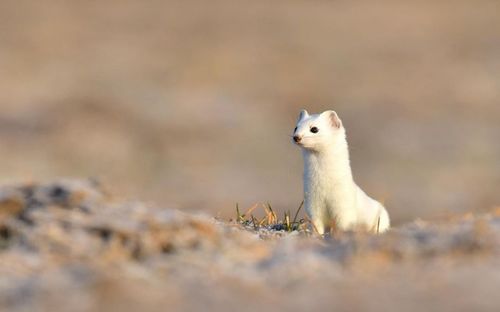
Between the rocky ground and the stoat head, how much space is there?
1657 millimetres

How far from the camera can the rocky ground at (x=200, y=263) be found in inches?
212

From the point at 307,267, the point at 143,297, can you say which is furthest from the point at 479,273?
the point at 143,297

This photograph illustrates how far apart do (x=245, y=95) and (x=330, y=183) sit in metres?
24.0

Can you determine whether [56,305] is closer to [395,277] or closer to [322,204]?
[395,277]

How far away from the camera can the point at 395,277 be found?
5789 millimetres

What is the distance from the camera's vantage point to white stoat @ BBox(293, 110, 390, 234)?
9000mm

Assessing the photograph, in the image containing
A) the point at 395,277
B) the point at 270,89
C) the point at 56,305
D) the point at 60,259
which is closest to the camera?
the point at 56,305

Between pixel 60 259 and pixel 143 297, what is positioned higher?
pixel 60 259

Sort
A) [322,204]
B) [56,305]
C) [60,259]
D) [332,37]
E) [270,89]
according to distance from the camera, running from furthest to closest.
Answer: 1. [332,37]
2. [270,89]
3. [322,204]
4. [60,259]
5. [56,305]

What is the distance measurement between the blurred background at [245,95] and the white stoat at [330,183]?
6774 millimetres

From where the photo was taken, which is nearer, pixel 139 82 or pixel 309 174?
pixel 309 174

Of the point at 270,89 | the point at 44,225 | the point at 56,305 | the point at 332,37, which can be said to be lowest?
the point at 56,305

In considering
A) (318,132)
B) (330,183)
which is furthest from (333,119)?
(330,183)

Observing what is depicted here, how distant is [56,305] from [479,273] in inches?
Answer: 75.3
